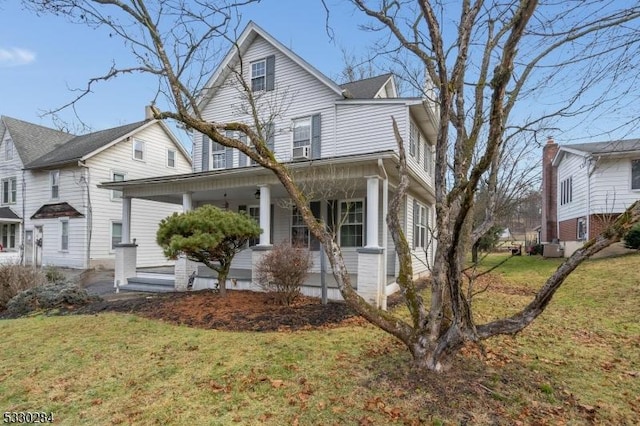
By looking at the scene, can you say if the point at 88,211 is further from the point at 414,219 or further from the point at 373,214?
the point at 373,214

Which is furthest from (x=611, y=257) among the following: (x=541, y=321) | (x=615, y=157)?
(x=541, y=321)

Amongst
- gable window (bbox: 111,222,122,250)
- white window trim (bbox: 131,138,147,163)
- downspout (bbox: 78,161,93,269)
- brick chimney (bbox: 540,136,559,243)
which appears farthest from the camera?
brick chimney (bbox: 540,136,559,243)

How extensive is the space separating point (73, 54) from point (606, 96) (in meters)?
10.6

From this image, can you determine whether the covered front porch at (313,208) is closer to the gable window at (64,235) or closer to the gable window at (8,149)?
the gable window at (64,235)

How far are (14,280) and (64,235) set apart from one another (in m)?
11.3

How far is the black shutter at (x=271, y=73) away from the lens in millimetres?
13195

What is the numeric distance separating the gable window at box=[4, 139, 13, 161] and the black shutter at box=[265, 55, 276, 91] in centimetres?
1935

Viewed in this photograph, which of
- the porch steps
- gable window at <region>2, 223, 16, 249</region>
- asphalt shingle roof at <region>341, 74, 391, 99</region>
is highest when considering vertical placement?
asphalt shingle roof at <region>341, 74, 391, 99</region>

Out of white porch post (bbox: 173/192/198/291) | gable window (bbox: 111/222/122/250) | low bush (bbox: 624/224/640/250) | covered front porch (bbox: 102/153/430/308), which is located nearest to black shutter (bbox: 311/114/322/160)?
covered front porch (bbox: 102/153/430/308)

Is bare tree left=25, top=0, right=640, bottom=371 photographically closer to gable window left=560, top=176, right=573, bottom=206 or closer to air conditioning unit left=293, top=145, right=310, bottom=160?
air conditioning unit left=293, top=145, right=310, bottom=160

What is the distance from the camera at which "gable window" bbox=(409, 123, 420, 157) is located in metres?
11.7

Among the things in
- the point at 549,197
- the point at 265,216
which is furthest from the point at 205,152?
the point at 549,197

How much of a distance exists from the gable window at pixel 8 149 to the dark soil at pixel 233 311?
19.8 meters

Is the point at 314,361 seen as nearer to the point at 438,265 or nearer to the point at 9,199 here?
the point at 438,265
